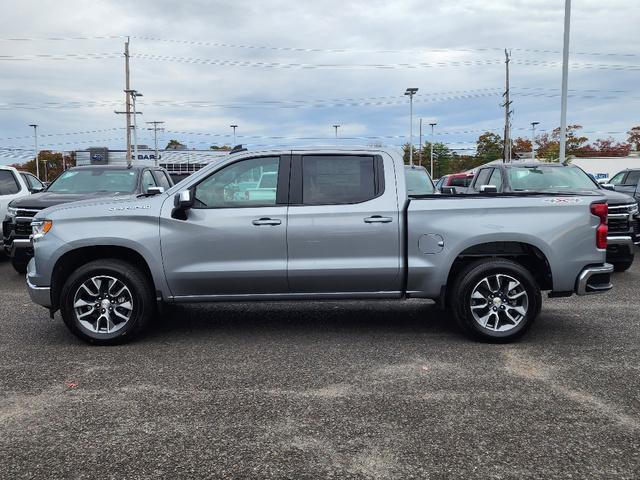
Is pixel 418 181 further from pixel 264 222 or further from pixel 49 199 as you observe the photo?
pixel 264 222

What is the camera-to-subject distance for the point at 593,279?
5.77m

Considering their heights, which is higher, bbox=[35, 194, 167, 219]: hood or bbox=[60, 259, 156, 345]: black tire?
bbox=[35, 194, 167, 219]: hood

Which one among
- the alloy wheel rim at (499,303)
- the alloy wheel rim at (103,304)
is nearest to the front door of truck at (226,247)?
the alloy wheel rim at (103,304)

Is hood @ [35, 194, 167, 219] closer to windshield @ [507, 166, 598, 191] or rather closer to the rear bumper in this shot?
the rear bumper

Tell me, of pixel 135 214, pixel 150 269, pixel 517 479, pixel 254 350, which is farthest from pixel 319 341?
pixel 517 479

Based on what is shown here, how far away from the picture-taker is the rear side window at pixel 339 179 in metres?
5.84

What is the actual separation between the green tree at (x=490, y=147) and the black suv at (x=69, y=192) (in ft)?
236

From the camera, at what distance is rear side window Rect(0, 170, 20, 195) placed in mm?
11867

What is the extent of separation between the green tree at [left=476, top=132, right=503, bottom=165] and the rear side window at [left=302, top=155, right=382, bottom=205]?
7499cm

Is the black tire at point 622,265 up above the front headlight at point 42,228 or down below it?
below

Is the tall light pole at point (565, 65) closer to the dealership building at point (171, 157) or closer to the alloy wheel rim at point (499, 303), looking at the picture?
the alloy wheel rim at point (499, 303)

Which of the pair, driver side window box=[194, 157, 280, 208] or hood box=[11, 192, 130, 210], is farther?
hood box=[11, 192, 130, 210]

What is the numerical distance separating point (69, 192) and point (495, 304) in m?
7.53

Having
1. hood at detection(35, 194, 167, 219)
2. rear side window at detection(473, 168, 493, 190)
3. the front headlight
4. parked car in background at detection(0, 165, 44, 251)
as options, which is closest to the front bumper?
the front headlight
